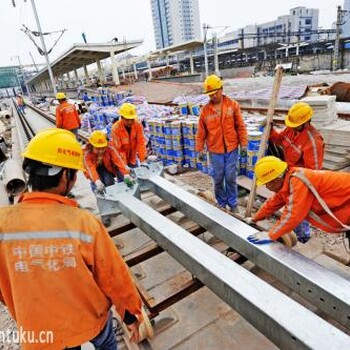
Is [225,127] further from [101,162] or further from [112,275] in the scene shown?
[112,275]

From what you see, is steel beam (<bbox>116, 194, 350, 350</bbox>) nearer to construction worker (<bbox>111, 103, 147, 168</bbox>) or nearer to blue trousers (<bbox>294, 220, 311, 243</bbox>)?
blue trousers (<bbox>294, 220, 311, 243</bbox>)

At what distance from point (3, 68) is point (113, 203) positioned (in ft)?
311

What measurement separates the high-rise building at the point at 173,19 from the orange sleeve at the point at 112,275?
410ft

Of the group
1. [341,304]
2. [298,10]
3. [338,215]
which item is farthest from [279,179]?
[298,10]

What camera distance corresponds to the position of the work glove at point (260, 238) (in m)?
2.58

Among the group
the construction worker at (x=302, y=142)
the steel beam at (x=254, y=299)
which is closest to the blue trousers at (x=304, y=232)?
the construction worker at (x=302, y=142)

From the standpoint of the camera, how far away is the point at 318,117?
605cm

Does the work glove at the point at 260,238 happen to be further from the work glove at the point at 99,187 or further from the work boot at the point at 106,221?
the work boot at the point at 106,221

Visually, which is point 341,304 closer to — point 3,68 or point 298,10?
point 3,68

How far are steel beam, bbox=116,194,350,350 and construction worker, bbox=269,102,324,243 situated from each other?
5.85 ft

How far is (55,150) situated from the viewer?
1.41 meters

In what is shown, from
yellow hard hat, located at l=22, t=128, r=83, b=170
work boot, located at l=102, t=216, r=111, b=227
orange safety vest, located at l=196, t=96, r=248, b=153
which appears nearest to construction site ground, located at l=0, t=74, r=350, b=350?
work boot, located at l=102, t=216, r=111, b=227

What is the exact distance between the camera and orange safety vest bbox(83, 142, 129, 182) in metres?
3.92

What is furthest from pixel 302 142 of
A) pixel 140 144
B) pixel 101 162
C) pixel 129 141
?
pixel 101 162
